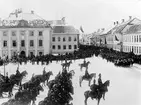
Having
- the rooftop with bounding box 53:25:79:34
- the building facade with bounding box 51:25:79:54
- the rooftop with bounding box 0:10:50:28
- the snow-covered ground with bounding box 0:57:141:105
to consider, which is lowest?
the snow-covered ground with bounding box 0:57:141:105

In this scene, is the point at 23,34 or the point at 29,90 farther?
the point at 23,34

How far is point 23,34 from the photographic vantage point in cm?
2666

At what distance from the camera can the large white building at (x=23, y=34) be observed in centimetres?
2638

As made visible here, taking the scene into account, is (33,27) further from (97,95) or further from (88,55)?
(97,95)

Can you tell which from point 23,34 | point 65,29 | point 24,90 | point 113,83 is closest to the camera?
point 24,90

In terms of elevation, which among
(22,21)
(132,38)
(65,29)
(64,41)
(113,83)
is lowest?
(113,83)

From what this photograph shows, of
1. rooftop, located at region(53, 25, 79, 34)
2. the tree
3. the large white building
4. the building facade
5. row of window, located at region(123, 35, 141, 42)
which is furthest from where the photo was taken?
rooftop, located at region(53, 25, 79, 34)

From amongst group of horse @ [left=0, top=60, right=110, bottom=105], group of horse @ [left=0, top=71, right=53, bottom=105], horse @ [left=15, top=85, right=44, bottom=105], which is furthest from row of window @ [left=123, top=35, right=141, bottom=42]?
horse @ [left=15, top=85, right=44, bottom=105]

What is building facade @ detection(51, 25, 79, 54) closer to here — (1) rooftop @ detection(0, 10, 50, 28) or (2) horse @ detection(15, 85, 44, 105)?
(1) rooftop @ detection(0, 10, 50, 28)

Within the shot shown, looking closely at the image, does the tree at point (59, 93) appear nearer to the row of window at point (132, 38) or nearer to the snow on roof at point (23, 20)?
the snow on roof at point (23, 20)

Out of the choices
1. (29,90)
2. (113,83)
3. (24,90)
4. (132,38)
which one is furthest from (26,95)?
(132,38)

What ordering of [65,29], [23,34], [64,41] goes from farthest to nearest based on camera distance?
1. [65,29]
2. [64,41]
3. [23,34]

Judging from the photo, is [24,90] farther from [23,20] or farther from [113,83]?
[23,20]

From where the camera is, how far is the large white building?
26.4 m
